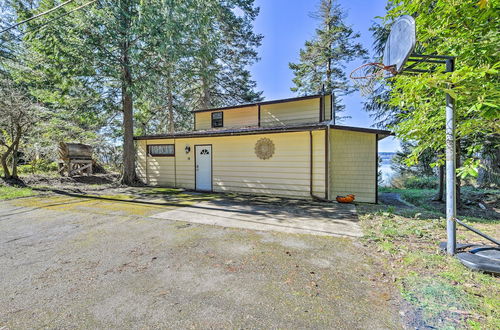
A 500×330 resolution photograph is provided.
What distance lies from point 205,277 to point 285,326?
1131 mm

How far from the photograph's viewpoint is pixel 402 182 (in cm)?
1512

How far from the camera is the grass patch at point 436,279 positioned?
186 cm

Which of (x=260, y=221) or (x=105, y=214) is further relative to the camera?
(x=105, y=214)

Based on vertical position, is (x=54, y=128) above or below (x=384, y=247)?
above

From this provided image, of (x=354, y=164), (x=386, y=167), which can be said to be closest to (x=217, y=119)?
(x=354, y=164)

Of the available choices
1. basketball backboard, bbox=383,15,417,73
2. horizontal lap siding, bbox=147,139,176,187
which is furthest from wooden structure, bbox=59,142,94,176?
basketball backboard, bbox=383,15,417,73

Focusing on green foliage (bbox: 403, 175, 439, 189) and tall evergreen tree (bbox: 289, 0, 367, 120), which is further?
tall evergreen tree (bbox: 289, 0, 367, 120)

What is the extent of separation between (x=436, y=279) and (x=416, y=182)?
561 inches

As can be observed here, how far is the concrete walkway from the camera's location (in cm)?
441

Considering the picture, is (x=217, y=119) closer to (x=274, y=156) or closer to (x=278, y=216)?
(x=274, y=156)

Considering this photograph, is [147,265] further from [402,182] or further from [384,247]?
[402,182]

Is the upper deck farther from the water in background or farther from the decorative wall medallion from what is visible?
the water in background

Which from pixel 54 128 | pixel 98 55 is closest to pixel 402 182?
pixel 98 55

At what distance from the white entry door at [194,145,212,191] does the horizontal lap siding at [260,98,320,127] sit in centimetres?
315
